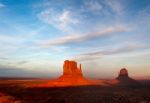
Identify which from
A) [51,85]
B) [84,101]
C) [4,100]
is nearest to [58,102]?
[84,101]

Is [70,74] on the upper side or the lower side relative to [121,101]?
upper

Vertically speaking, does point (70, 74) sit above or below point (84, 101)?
above

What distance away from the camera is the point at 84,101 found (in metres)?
111

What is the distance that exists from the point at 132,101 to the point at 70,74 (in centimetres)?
9346

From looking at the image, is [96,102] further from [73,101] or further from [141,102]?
[141,102]

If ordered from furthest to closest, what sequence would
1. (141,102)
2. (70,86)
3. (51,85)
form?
(51,85) → (70,86) → (141,102)

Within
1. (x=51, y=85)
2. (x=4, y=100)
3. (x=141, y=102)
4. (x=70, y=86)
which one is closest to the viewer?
(x=4, y=100)

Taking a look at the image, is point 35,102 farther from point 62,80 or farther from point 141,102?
point 62,80

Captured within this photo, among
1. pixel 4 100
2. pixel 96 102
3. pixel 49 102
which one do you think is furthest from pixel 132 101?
pixel 4 100

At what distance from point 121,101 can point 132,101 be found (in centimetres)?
505

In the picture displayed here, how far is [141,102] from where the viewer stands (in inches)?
4176

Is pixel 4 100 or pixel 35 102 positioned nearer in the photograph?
pixel 4 100

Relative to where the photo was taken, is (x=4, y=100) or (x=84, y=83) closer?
(x=4, y=100)

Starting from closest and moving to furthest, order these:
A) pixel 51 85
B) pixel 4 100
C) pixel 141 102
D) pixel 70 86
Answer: pixel 4 100, pixel 141 102, pixel 70 86, pixel 51 85
